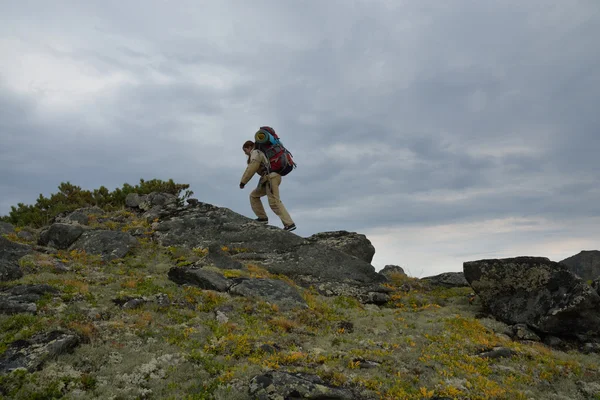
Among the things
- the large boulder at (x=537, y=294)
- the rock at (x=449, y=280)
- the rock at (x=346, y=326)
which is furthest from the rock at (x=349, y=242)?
the rock at (x=346, y=326)

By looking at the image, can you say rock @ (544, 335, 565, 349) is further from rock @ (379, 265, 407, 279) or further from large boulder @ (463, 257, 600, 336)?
rock @ (379, 265, 407, 279)

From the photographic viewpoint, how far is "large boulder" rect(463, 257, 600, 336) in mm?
12555

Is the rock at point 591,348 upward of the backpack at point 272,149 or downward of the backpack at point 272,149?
downward

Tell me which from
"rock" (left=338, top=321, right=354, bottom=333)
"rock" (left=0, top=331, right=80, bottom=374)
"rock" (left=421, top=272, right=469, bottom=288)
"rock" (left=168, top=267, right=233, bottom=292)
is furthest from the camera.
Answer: "rock" (left=421, top=272, right=469, bottom=288)

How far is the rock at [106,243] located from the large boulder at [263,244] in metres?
2.00

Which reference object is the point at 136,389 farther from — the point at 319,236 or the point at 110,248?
the point at 319,236

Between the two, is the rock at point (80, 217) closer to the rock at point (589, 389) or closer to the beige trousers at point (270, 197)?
the beige trousers at point (270, 197)

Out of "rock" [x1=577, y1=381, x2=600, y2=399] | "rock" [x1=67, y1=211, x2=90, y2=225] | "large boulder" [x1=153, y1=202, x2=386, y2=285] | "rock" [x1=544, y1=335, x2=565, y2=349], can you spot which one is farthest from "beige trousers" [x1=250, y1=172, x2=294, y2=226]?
"rock" [x1=577, y1=381, x2=600, y2=399]

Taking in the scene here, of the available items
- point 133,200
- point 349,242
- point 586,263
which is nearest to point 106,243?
point 133,200

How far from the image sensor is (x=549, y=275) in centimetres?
1345

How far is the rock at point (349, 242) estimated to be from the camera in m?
20.1

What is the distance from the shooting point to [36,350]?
7.95 metres

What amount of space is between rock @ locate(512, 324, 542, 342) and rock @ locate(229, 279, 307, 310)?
6906mm

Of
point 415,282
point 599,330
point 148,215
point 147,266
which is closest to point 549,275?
point 599,330
